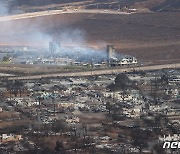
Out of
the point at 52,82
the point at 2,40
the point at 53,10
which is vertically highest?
the point at 53,10

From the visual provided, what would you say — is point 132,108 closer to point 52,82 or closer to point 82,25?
point 52,82

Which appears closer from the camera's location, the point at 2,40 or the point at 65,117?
the point at 65,117

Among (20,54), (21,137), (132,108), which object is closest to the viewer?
(21,137)

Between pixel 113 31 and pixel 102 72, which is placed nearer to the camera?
pixel 102 72

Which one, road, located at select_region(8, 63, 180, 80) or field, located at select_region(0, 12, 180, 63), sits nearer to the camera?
road, located at select_region(8, 63, 180, 80)

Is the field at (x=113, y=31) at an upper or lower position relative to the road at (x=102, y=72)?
upper

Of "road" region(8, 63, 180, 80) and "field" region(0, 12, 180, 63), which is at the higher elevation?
"field" region(0, 12, 180, 63)

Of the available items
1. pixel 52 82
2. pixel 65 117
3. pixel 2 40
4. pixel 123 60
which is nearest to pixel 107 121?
pixel 65 117

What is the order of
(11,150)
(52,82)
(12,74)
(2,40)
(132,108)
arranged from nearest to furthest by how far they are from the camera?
(11,150)
(132,108)
(52,82)
(12,74)
(2,40)

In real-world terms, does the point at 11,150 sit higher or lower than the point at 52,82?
lower

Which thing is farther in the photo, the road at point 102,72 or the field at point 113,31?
the field at point 113,31

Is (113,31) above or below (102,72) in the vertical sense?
above
